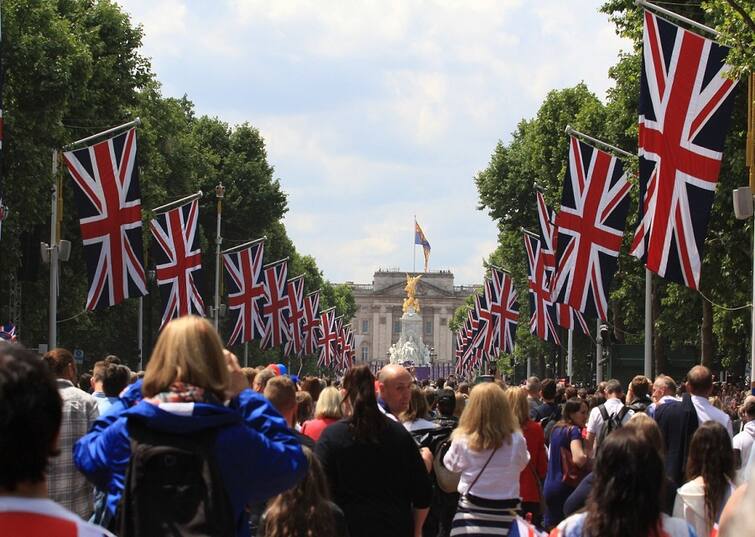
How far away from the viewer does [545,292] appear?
40.1 m

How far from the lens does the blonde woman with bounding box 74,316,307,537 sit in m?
5.29

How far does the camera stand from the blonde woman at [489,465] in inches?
367

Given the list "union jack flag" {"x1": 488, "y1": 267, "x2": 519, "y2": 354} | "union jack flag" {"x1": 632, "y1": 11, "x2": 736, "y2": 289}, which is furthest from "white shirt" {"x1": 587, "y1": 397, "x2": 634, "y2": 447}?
"union jack flag" {"x1": 488, "y1": 267, "x2": 519, "y2": 354}

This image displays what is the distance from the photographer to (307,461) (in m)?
5.81

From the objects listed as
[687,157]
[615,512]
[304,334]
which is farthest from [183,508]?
[304,334]

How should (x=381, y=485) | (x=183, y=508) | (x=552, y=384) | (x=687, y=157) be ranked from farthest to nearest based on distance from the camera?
(x=687, y=157) → (x=552, y=384) → (x=381, y=485) → (x=183, y=508)

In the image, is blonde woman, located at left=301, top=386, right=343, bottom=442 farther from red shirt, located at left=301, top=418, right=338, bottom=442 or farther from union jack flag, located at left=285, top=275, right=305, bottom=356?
union jack flag, located at left=285, top=275, right=305, bottom=356

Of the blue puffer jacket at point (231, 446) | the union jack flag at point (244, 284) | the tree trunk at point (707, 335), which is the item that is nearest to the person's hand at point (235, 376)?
the blue puffer jacket at point (231, 446)

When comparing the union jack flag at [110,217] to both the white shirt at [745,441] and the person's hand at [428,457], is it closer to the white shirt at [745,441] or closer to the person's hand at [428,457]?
the white shirt at [745,441]

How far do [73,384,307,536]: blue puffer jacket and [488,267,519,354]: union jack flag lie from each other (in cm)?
4721

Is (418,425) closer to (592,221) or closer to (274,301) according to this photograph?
(592,221)

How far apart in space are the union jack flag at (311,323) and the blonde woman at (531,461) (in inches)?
2188

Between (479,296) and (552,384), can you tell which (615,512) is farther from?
(479,296)

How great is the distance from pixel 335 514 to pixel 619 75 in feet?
109
